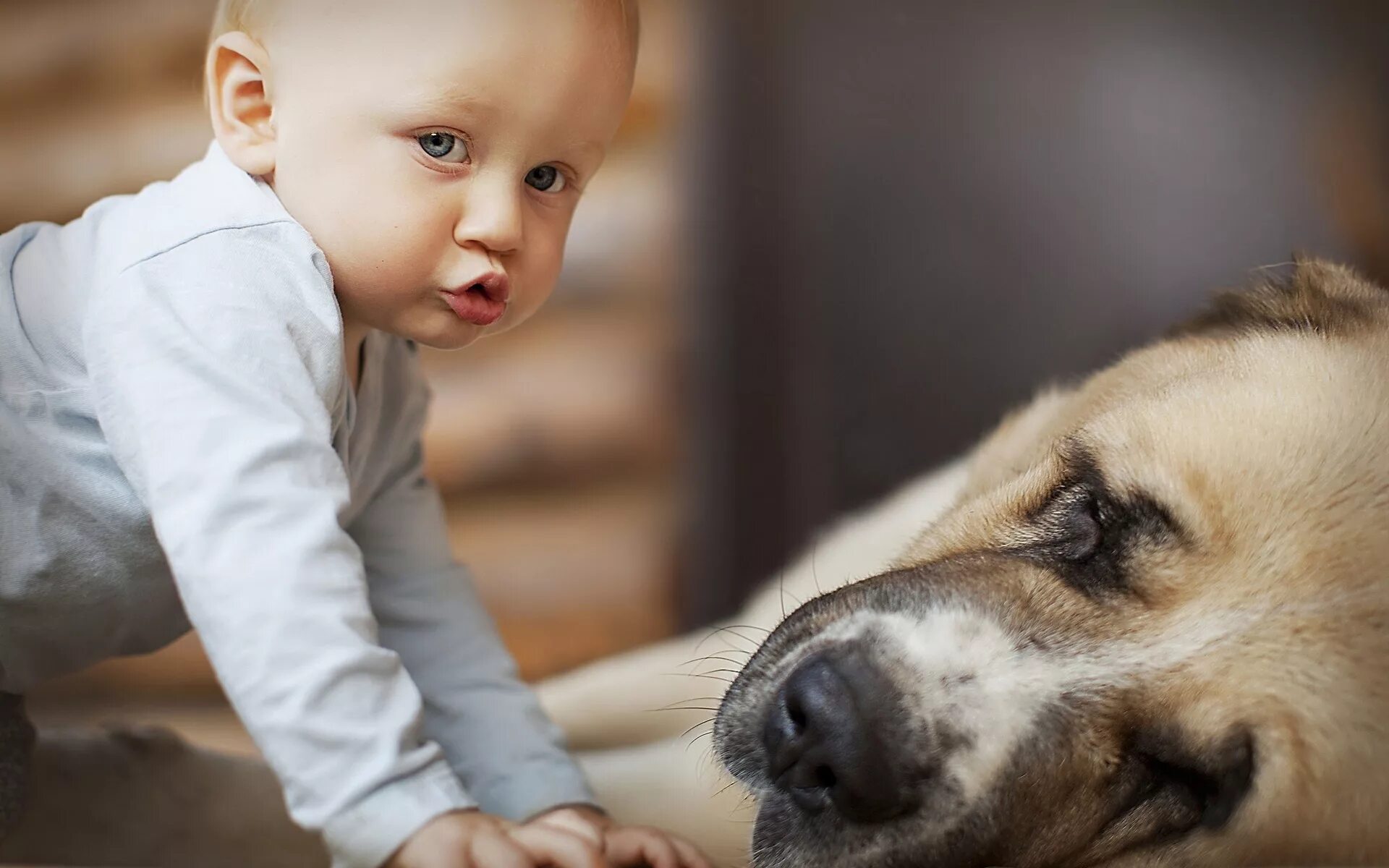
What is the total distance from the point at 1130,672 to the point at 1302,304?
523mm

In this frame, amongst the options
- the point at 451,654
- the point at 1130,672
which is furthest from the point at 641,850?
the point at 1130,672

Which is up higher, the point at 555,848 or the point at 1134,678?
the point at 1134,678

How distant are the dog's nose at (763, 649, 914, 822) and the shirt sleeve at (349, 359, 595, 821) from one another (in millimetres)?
275

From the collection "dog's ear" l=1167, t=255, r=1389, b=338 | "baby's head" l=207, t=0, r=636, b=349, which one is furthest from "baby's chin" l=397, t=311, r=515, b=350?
"dog's ear" l=1167, t=255, r=1389, b=338

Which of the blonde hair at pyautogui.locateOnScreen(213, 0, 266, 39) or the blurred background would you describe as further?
the blurred background

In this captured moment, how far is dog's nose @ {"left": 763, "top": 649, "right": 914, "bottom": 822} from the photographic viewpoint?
0.88 meters

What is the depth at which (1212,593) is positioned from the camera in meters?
0.94

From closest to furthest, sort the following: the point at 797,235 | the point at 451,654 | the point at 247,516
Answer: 1. the point at 247,516
2. the point at 451,654
3. the point at 797,235

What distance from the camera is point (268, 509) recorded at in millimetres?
845

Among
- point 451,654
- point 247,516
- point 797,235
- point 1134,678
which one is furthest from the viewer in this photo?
point 797,235

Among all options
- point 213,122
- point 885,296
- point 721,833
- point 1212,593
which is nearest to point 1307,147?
point 885,296

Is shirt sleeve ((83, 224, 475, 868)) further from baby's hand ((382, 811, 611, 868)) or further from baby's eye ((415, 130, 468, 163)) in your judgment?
baby's eye ((415, 130, 468, 163))

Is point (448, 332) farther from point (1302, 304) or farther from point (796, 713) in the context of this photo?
point (1302, 304)

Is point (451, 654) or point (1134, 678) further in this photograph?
point (451, 654)
